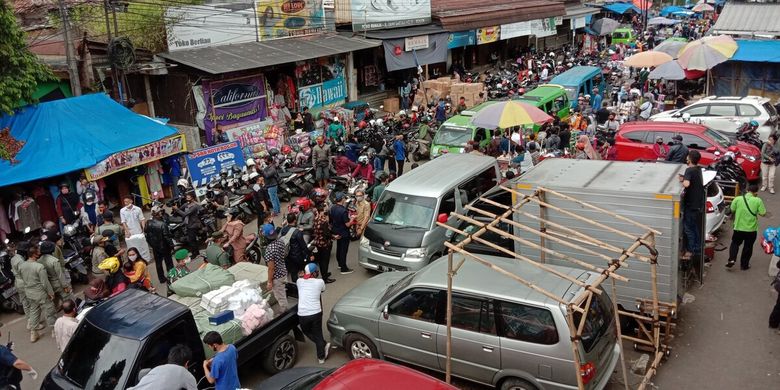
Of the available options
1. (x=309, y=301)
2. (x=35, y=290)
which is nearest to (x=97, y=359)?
(x=309, y=301)

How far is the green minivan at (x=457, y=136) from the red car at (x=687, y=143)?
141 inches

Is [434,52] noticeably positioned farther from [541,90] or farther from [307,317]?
[307,317]

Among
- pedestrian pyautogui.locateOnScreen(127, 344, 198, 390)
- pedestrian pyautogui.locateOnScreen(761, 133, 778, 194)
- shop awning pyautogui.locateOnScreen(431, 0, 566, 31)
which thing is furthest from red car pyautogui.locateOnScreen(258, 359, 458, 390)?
shop awning pyautogui.locateOnScreen(431, 0, 566, 31)

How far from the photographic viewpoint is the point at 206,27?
1816 centimetres

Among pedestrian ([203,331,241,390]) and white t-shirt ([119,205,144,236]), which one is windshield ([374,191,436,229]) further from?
pedestrian ([203,331,241,390])

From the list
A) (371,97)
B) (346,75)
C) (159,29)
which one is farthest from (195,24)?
(371,97)

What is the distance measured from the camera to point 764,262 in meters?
10.9

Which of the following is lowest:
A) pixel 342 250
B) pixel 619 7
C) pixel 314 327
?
pixel 342 250

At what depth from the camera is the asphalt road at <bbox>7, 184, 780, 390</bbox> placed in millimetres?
7734

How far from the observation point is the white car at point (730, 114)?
17.3 metres

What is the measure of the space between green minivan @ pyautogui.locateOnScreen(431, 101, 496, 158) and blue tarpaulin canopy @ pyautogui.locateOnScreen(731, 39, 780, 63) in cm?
1236

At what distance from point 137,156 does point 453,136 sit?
816cm

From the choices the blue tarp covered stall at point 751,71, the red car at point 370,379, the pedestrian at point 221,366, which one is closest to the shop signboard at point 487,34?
the blue tarp covered stall at point 751,71

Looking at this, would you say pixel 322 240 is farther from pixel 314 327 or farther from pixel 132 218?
pixel 132 218
